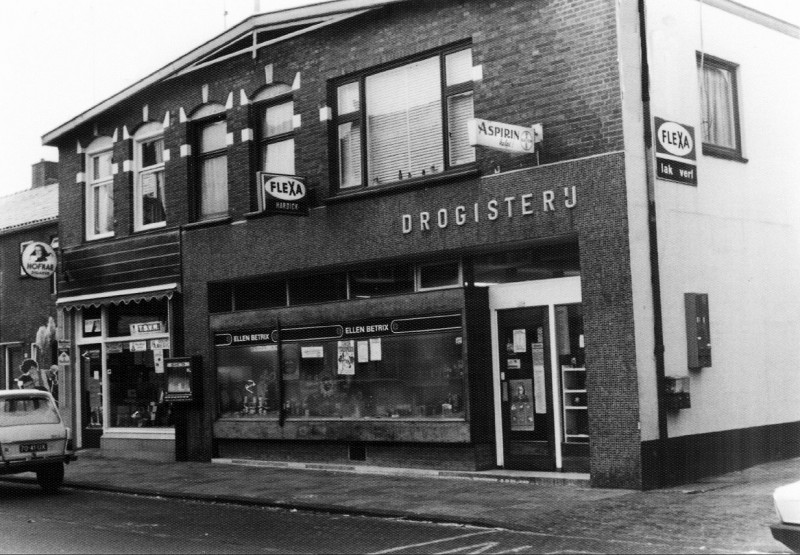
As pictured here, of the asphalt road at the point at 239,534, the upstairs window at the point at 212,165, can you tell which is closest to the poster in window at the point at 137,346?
the upstairs window at the point at 212,165

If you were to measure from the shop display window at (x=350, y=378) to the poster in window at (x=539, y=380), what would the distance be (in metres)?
1.25

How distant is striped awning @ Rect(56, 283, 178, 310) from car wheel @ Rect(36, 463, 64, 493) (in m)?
4.71

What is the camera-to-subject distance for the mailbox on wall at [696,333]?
1413 cm

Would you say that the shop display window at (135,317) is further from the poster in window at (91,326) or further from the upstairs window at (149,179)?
the upstairs window at (149,179)

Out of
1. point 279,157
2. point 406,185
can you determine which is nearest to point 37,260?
point 279,157

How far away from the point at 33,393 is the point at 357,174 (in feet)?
21.8

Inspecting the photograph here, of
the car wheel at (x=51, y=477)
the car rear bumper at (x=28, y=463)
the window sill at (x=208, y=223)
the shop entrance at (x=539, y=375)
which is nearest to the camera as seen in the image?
the shop entrance at (x=539, y=375)

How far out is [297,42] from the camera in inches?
723

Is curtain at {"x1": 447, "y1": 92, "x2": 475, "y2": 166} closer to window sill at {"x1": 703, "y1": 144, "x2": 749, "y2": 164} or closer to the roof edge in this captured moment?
the roof edge

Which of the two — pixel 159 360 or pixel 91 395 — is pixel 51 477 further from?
pixel 91 395

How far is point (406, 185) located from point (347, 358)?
10.8 feet

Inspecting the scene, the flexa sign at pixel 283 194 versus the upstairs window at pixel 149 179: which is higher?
the upstairs window at pixel 149 179

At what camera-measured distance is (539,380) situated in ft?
49.3

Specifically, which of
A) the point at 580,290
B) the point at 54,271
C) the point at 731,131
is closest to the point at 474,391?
the point at 580,290
